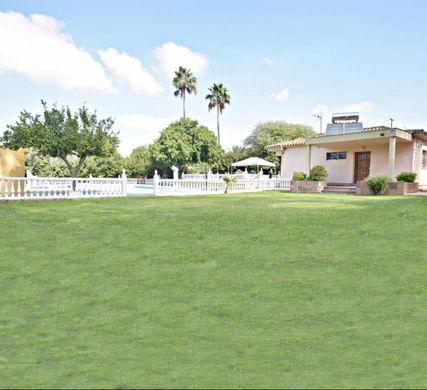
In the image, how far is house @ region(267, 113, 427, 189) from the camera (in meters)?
21.2

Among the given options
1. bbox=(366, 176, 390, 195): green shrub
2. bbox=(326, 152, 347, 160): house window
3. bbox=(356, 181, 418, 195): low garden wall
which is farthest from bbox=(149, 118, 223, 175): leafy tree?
bbox=(366, 176, 390, 195): green shrub

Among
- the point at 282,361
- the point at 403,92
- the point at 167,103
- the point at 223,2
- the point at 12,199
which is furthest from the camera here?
the point at 167,103

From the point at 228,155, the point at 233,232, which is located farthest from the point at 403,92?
the point at 228,155

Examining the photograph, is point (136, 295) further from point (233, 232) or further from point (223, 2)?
point (223, 2)

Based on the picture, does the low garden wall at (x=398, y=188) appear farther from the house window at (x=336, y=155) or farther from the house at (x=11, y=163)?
the house at (x=11, y=163)

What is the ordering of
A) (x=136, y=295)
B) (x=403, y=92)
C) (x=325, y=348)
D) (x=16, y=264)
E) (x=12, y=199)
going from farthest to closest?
(x=403, y=92) → (x=12, y=199) → (x=16, y=264) → (x=136, y=295) → (x=325, y=348)

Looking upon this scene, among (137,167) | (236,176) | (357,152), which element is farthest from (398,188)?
(137,167)

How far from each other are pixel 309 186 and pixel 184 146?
952 inches

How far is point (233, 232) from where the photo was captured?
913 cm

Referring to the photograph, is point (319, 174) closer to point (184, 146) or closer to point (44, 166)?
point (184, 146)

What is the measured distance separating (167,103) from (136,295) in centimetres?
5423

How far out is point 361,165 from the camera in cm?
2477

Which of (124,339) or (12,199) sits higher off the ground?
(12,199)

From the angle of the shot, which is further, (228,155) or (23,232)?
(228,155)
